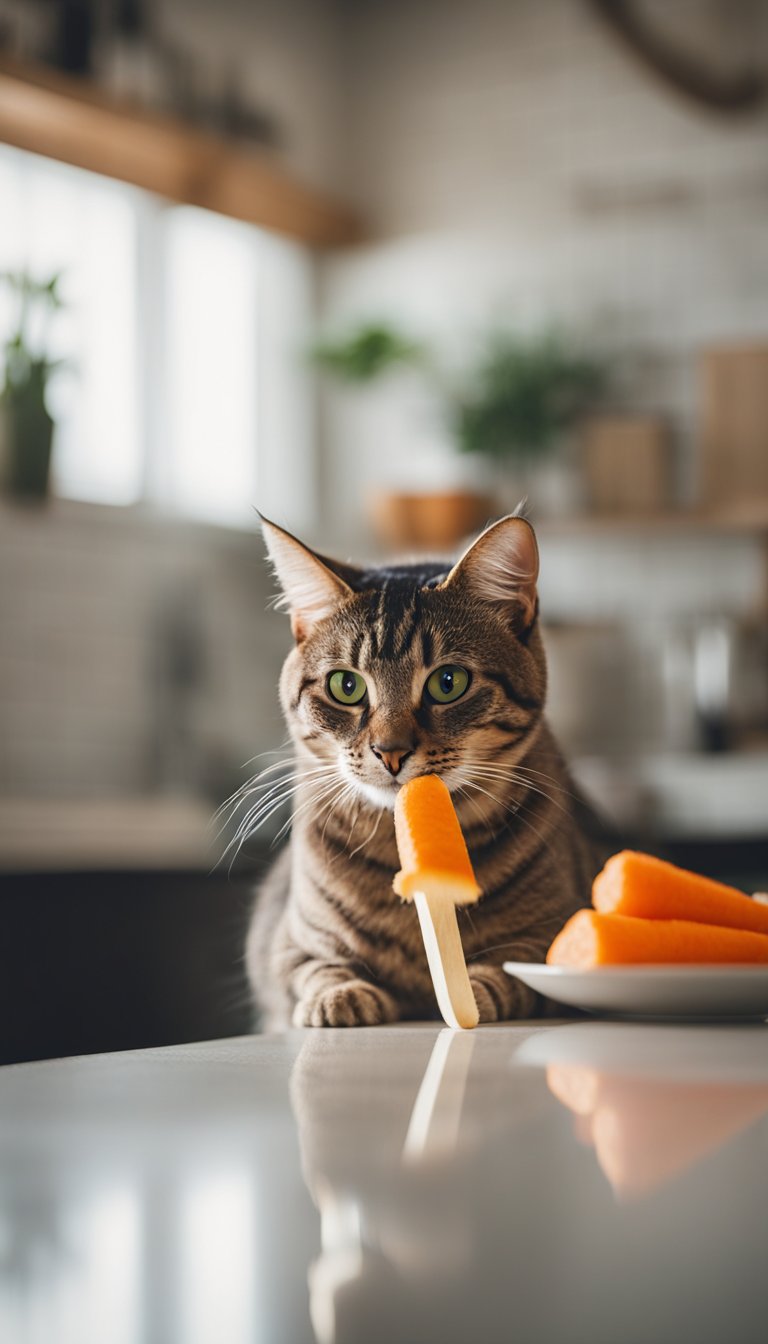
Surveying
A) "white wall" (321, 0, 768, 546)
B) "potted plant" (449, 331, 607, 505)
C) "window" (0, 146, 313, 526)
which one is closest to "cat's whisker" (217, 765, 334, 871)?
"window" (0, 146, 313, 526)

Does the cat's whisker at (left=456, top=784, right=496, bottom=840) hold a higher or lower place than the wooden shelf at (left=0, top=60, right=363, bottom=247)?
lower

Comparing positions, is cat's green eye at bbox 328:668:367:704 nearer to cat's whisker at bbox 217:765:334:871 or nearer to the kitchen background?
cat's whisker at bbox 217:765:334:871

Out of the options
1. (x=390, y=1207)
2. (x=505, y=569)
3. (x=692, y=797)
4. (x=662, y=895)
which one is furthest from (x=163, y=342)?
(x=390, y=1207)

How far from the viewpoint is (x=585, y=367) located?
15.0 ft

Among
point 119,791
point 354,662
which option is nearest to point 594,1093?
point 354,662

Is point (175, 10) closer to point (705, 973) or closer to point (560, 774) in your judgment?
point (560, 774)

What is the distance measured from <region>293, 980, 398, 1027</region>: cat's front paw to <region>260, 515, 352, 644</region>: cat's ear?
12.8 inches

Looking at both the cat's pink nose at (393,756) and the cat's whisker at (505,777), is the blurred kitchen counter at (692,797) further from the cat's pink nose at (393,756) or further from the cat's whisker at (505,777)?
the cat's pink nose at (393,756)

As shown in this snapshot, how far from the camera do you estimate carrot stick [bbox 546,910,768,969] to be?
0.98 m

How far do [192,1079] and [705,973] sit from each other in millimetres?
346

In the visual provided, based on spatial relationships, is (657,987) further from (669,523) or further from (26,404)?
(669,523)

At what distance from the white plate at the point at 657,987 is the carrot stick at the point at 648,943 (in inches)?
0.8

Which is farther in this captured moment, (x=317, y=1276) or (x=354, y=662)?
(x=354, y=662)

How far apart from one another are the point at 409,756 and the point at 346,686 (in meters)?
0.11
